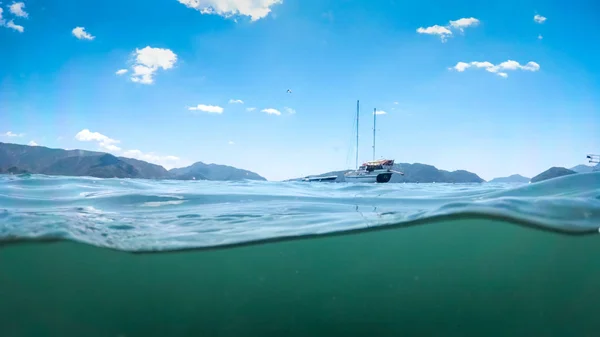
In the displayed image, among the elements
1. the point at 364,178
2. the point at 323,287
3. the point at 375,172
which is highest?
the point at 375,172

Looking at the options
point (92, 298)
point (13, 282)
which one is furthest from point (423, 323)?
point (13, 282)

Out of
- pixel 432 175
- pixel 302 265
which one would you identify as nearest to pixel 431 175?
pixel 432 175

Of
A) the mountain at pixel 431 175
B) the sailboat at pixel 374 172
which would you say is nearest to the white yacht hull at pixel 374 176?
the sailboat at pixel 374 172

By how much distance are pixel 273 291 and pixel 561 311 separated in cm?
779

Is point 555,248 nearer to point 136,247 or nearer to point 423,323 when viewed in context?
point 423,323

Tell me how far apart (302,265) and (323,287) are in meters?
1.02

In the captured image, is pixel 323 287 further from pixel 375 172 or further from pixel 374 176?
pixel 375 172

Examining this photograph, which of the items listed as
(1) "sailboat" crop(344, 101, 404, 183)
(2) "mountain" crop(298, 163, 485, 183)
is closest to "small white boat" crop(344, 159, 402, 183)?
(1) "sailboat" crop(344, 101, 404, 183)

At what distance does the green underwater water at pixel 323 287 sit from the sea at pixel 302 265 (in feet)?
0.15

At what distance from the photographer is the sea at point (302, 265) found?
8.41 meters

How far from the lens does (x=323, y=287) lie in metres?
9.66

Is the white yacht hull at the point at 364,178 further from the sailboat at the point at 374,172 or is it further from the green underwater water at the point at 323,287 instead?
the green underwater water at the point at 323,287

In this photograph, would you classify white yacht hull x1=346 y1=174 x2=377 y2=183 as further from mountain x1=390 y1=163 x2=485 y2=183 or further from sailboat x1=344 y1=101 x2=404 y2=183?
mountain x1=390 y1=163 x2=485 y2=183

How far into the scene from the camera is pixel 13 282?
31.4ft
